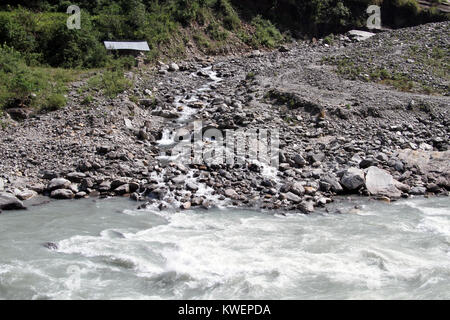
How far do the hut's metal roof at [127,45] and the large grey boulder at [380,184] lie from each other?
13.9 meters

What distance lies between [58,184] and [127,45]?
12.2m

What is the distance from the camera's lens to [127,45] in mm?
22000

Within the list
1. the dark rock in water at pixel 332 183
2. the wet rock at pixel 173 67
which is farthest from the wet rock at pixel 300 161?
the wet rock at pixel 173 67

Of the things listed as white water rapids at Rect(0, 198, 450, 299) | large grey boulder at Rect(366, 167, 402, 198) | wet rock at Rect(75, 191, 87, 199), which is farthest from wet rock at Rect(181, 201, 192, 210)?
large grey boulder at Rect(366, 167, 402, 198)

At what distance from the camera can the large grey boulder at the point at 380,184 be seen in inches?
469

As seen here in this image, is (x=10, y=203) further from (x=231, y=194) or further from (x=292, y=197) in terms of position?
(x=292, y=197)

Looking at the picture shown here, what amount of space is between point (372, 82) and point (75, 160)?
1287 cm

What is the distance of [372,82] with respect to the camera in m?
19.3

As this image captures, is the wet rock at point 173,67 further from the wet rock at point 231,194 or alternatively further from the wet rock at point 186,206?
the wet rock at point 186,206

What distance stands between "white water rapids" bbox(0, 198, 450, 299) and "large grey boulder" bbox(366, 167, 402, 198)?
76cm

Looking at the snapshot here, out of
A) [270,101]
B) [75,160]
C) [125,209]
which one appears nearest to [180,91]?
[270,101]

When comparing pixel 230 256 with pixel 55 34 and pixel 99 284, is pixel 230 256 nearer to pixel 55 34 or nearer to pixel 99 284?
pixel 99 284

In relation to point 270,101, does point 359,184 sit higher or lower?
lower

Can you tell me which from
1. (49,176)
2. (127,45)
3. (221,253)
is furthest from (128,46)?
(221,253)
